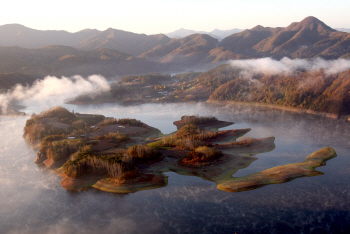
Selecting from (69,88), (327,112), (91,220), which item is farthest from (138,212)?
(69,88)

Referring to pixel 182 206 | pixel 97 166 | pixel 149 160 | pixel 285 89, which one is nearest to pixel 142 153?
pixel 149 160

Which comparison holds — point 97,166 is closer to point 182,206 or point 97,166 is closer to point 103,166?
point 103,166

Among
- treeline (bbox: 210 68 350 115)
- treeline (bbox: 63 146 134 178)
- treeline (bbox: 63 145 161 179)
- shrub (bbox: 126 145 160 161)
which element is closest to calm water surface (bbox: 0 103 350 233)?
treeline (bbox: 63 146 134 178)

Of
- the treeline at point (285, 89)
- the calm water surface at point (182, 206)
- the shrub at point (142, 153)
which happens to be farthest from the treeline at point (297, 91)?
the shrub at point (142, 153)

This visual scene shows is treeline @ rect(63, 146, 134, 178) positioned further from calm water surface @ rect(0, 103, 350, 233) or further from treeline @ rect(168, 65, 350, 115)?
treeline @ rect(168, 65, 350, 115)

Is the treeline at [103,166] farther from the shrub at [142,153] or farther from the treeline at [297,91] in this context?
the treeline at [297,91]

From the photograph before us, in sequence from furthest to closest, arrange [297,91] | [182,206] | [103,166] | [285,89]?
[285,89]
[297,91]
[103,166]
[182,206]

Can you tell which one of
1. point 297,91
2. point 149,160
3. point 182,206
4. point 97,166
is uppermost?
point 297,91

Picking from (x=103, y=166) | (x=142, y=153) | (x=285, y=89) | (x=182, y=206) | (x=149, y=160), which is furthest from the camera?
(x=285, y=89)
